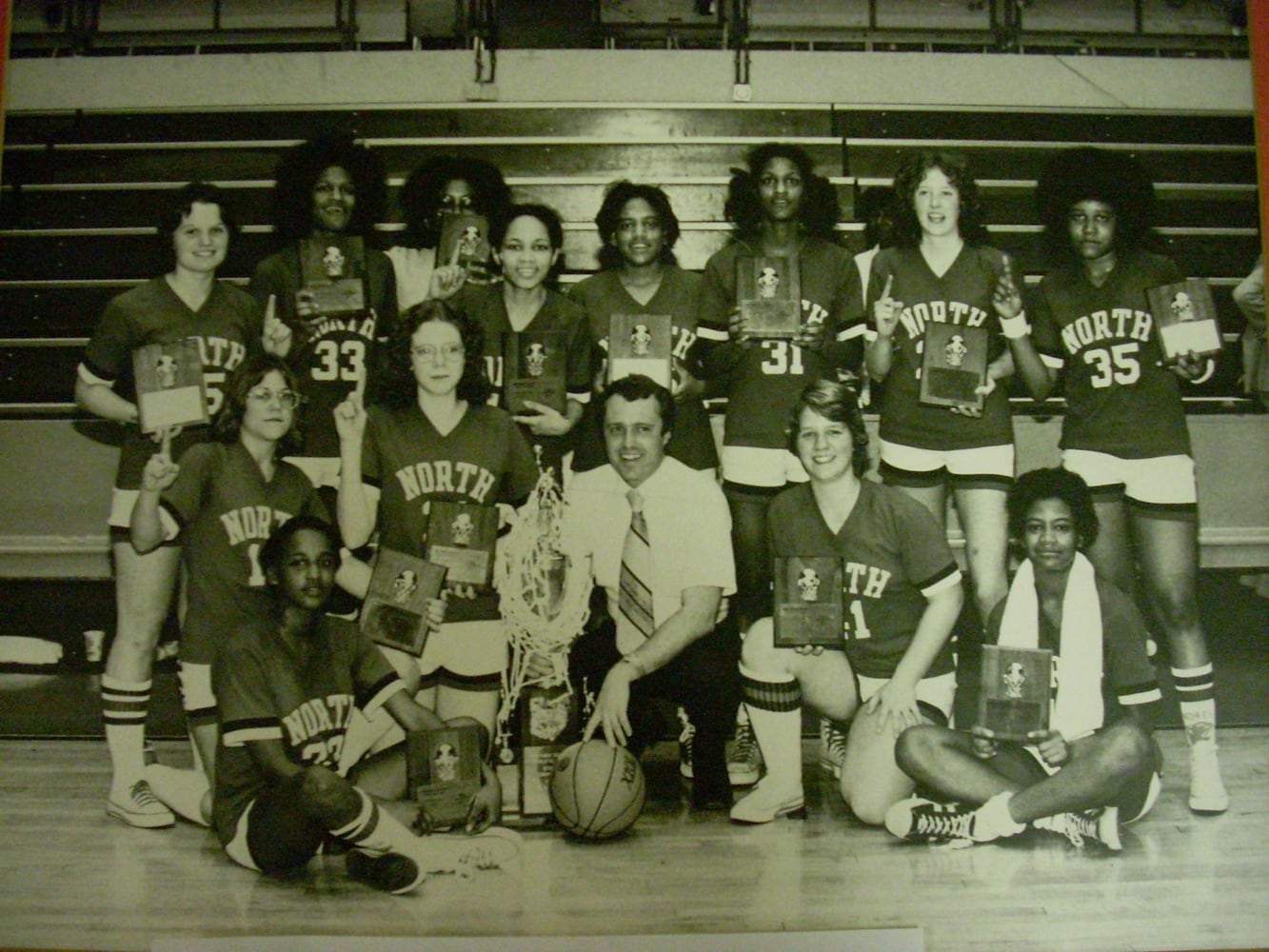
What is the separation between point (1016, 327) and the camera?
9.64ft

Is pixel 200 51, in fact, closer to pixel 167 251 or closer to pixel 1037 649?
pixel 167 251

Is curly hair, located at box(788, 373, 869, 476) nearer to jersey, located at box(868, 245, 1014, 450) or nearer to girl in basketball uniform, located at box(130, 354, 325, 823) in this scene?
jersey, located at box(868, 245, 1014, 450)

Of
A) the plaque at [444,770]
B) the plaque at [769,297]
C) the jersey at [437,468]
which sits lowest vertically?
the plaque at [444,770]

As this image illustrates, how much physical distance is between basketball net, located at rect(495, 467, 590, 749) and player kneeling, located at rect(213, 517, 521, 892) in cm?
24

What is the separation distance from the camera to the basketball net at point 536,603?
283 cm

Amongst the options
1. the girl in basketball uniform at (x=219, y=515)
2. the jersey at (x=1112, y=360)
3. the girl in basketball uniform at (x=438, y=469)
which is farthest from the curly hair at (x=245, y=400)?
the jersey at (x=1112, y=360)

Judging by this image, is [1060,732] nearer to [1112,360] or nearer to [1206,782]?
[1206,782]

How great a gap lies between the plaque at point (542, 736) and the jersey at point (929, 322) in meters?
1.10

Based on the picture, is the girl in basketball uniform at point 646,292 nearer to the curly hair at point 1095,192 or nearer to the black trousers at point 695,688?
the black trousers at point 695,688

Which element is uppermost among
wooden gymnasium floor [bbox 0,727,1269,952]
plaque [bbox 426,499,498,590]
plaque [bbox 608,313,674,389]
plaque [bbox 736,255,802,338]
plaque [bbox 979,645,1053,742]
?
plaque [bbox 736,255,802,338]

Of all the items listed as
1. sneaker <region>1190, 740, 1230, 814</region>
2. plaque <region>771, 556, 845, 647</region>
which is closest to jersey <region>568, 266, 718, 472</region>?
plaque <region>771, 556, 845, 647</region>

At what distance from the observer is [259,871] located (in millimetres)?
2693

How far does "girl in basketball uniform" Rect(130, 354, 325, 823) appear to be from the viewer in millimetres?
2824

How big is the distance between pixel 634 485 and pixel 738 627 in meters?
0.46
